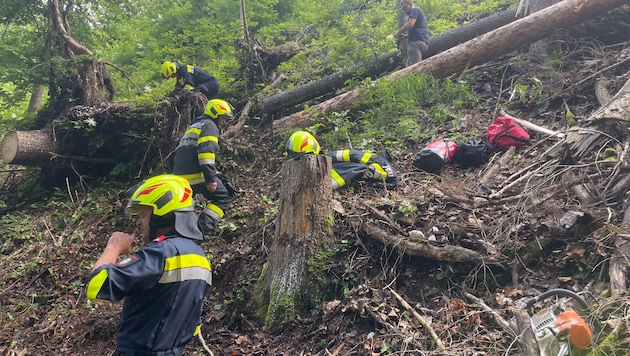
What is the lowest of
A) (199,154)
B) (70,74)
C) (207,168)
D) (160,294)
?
(207,168)

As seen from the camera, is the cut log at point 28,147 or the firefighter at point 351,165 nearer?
the firefighter at point 351,165

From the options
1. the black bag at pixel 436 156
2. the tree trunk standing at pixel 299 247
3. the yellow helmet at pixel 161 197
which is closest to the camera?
the yellow helmet at pixel 161 197

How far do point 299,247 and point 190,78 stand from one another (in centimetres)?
520

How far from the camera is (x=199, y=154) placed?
555 centimetres

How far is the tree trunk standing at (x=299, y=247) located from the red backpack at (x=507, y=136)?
9.60 feet

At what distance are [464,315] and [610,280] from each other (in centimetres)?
109

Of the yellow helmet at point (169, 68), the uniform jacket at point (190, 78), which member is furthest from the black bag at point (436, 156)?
the yellow helmet at point (169, 68)

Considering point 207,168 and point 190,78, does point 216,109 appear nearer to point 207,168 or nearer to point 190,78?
point 207,168

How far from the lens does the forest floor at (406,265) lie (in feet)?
11.2

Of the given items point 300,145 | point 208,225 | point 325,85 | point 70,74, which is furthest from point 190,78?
point 208,225

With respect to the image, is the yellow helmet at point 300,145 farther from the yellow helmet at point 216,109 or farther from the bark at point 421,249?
the bark at point 421,249

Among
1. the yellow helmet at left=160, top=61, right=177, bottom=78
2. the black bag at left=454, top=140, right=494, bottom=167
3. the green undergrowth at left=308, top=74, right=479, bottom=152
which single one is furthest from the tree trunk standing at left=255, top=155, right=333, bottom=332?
the yellow helmet at left=160, top=61, right=177, bottom=78

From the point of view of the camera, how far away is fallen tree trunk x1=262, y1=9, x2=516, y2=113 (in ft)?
29.1

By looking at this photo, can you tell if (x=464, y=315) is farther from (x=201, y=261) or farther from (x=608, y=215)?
(x=201, y=261)
